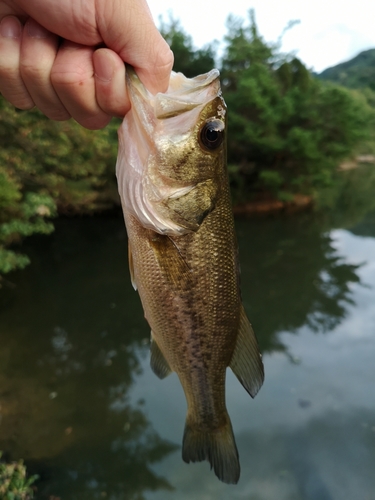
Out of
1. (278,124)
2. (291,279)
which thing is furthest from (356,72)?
(291,279)

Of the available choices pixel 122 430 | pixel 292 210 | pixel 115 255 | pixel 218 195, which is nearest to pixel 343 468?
pixel 122 430

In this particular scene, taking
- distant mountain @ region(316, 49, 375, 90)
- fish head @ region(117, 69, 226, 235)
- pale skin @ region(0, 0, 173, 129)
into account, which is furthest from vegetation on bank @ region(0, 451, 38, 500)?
distant mountain @ region(316, 49, 375, 90)

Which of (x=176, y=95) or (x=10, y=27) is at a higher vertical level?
(x=10, y=27)

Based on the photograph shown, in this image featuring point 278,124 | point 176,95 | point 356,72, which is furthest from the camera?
point 356,72

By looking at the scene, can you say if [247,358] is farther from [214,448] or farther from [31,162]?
[31,162]

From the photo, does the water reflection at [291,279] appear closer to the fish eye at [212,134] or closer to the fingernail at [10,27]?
the fish eye at [212,134]

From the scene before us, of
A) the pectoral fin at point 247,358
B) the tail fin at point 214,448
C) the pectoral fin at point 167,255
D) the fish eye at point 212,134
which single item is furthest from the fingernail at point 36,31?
the tail fin at point 214,448
